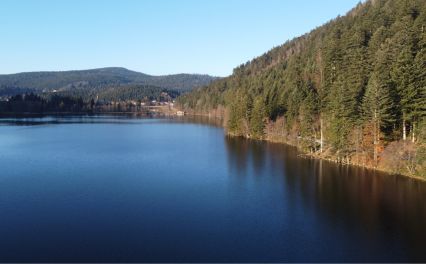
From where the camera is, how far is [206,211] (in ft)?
107

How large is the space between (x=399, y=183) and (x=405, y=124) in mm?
9721

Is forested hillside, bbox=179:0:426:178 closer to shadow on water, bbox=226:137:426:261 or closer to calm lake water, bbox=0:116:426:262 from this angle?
shadow on water, bbox=226:137:426:261

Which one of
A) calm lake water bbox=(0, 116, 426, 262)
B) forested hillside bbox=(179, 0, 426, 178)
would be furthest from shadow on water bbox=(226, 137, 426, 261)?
forested hillside bbox=(179, 0, 426, 178)

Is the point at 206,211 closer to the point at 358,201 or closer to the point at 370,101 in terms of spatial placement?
the point at 358,201

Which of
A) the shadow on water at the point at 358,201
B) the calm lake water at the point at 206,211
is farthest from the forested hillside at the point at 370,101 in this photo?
the calm lake water at the point at 206,211

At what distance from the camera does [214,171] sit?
49.7 meters

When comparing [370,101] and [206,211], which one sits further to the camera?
[370,101]

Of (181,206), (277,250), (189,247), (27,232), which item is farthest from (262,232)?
(27,232)

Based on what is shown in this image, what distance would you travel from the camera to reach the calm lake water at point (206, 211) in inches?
964

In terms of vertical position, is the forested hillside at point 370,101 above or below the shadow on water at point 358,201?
above

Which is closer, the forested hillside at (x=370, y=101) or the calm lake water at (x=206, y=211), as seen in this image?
the calm lake water at (x=206, y=211)

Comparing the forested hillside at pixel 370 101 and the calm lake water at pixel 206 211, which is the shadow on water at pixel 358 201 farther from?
the forested hillside at pixel 370 101

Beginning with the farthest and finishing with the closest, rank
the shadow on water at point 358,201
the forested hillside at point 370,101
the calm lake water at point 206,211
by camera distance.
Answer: the forested hillside at point 370,101
the shadow on water at point 358,201
the calm lake water at point 206,211

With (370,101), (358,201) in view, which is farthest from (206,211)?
(370,101)
